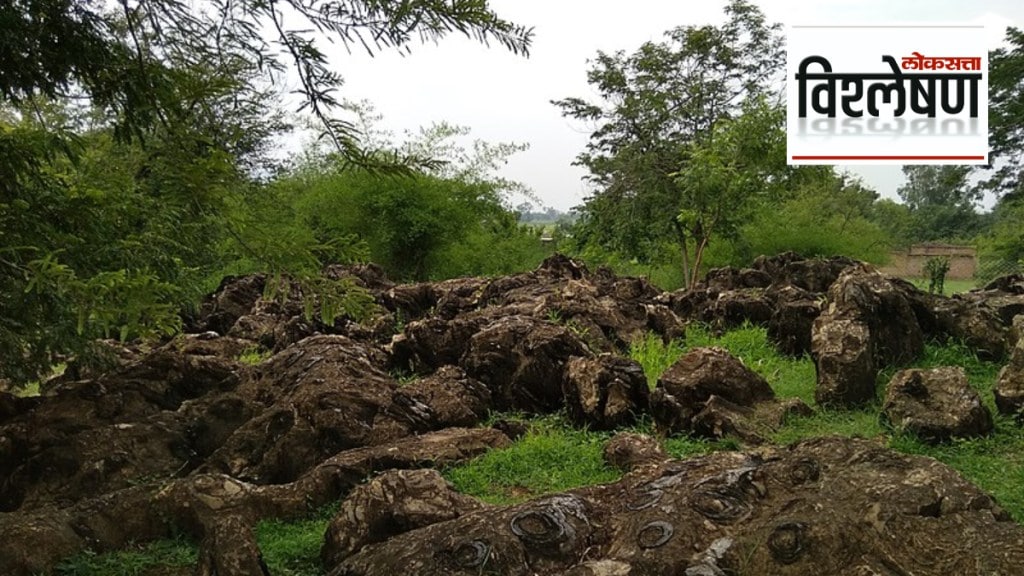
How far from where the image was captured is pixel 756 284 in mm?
10391

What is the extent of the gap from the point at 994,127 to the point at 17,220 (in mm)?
23313

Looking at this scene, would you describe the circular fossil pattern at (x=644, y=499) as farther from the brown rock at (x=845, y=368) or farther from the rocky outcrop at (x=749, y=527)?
the brown rock at (x=845, y=368)

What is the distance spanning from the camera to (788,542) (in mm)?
2773

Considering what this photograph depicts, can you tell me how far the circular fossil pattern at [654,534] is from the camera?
2.93 m

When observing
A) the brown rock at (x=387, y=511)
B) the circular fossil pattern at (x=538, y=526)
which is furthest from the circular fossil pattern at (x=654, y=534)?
the brown rock at (x=387, y=511)

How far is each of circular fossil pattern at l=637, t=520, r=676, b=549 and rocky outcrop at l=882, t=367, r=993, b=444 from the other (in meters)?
2.49

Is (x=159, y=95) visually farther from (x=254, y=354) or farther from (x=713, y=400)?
(x=254, y=354)

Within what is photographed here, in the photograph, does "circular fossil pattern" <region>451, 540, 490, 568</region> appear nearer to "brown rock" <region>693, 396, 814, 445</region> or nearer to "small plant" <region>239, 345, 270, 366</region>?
"brown rock" <region>693, 396, 814, 445</region>

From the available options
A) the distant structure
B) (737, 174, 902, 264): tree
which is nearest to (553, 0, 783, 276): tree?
(737, 174, 902, 264): tree

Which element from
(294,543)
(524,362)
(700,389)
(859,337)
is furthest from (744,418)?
(294,543)

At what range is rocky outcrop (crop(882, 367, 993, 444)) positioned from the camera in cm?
470

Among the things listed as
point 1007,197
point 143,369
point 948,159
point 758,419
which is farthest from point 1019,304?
point 1007,197

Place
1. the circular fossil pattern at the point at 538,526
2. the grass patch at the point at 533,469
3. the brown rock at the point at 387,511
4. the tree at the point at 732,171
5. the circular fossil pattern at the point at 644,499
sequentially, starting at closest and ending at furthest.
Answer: the circular fossil pattern at the point at 538,526
the circular fossil pattern at the point at 644,499
the brown rock at the point at 387,511
the grass patch at the point at 533,469
the tree at the point at 732,171

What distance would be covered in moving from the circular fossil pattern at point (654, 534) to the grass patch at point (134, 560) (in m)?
2.08
